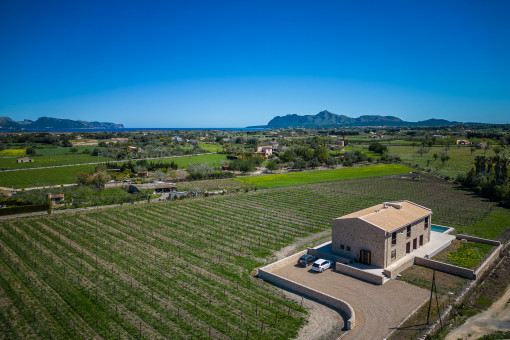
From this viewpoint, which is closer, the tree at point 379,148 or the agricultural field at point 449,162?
the agricultural field at point 449,162

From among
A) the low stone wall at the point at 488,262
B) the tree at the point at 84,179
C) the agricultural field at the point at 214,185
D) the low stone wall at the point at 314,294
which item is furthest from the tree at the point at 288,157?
the low stone wall at the point at 314,294

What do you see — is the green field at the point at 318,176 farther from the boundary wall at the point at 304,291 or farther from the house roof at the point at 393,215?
the boundary wall at the point at 304,291

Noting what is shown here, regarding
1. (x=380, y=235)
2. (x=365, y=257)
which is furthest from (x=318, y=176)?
(x=380, y=235)

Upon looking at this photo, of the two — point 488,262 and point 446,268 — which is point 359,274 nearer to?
point 446,268

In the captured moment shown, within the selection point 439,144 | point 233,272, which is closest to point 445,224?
point 233,272

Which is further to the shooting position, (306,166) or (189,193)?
(306,166)

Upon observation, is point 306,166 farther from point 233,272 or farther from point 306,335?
point 306,335

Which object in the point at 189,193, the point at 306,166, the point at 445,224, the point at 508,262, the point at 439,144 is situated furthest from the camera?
the point at 439,144
